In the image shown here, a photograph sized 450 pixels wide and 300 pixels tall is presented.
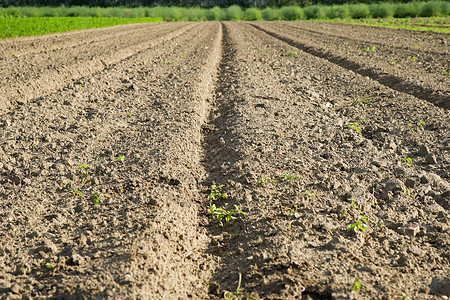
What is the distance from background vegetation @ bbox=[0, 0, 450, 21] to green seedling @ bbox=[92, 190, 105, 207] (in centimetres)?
3447

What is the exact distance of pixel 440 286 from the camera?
2111mm

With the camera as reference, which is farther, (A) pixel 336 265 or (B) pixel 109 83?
(B) pixel 109 83

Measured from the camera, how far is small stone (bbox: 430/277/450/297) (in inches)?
82.0

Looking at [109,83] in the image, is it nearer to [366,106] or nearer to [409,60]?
[366,106]

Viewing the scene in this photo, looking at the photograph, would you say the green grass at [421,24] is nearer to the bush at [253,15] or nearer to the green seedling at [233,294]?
the bush at [253,15]

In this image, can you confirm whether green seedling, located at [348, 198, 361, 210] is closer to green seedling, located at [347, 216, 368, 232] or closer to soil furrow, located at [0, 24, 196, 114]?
green seedling, located at [347, 216, 368, 232]

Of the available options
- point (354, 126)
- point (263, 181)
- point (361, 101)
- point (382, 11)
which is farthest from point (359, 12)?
point (263, 181)

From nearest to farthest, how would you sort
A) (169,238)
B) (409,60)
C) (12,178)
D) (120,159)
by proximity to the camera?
1. (169,238)
2. (12,178)
3. (120,159)
4. (409,60)

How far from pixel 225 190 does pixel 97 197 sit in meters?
1.18

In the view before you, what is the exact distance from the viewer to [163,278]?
223cm

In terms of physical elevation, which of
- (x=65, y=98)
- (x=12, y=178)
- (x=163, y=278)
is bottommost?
(x=163, y=278)

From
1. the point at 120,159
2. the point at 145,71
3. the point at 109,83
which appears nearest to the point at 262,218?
the point at 120,159

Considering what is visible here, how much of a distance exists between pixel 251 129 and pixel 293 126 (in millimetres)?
589

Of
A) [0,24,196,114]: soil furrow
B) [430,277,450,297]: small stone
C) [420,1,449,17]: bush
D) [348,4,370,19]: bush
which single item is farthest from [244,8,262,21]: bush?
[430,277,450,297]: small stone
